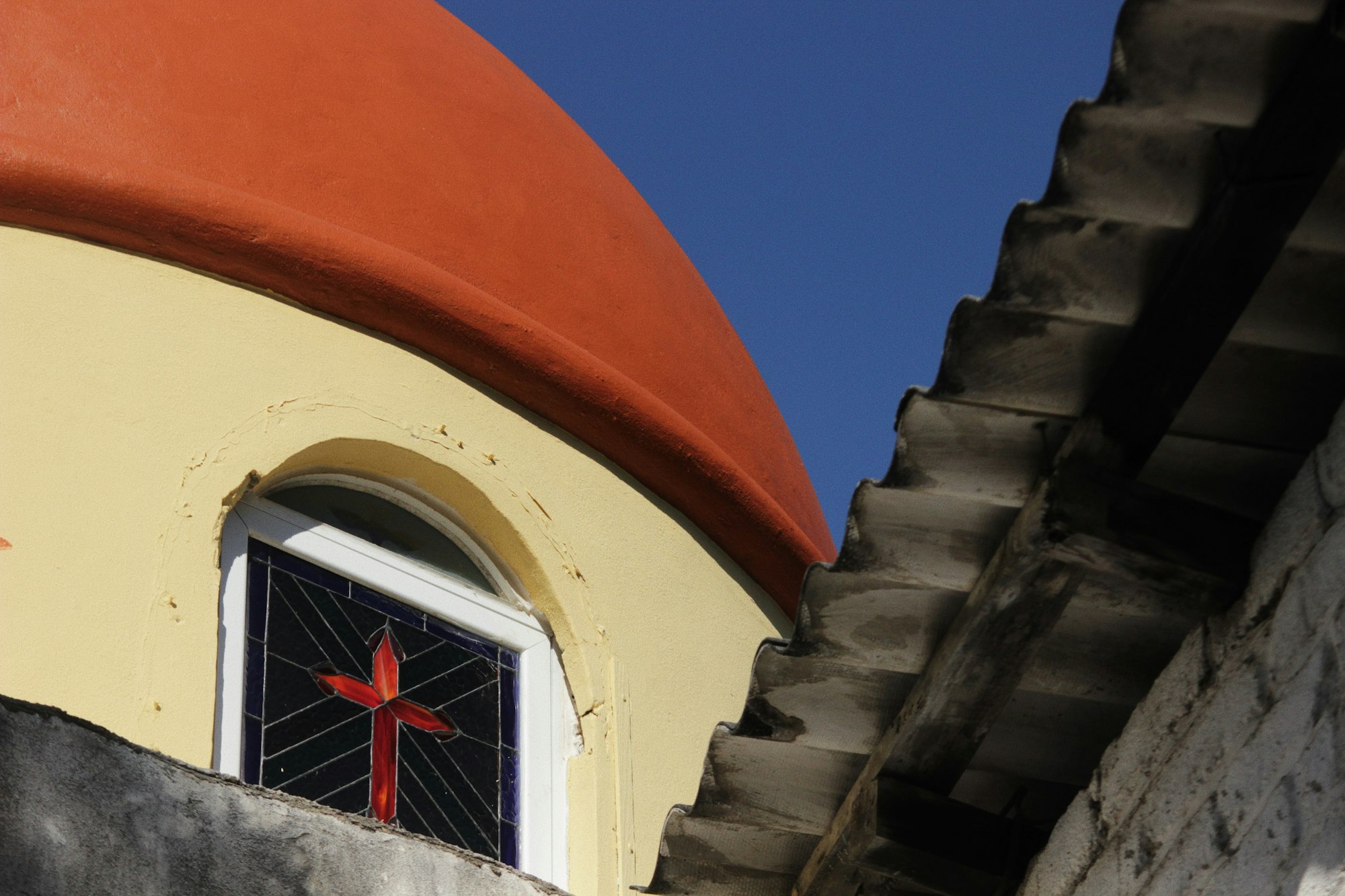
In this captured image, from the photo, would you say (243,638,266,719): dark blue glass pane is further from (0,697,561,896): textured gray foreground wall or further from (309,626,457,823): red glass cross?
(0,697,561,896): textured gray foreground wall

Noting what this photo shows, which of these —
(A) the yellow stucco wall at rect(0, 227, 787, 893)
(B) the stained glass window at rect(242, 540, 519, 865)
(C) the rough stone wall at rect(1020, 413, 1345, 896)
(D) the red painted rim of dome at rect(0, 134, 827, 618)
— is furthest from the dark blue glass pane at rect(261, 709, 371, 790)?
(C) the rough stone wall at rect(1020, 413, 1345, 896)

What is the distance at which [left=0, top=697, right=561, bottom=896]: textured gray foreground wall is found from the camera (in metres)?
2.29

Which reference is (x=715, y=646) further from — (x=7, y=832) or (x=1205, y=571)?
(x=7, y=832)

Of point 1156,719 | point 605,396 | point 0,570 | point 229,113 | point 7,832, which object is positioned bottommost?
point 7,832

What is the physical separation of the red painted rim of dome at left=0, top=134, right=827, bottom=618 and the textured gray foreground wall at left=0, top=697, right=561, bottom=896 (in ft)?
8.54

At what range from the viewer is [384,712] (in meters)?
4.58

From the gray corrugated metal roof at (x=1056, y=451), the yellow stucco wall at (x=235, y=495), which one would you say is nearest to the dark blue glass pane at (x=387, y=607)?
the yellow stucco wall at (x=235, y=495)

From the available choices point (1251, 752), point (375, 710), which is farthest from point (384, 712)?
point (1251, 752)

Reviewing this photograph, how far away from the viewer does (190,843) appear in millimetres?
2438

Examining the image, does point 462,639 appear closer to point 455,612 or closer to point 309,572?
point 455,612

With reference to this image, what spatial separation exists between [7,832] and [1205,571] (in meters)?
1.58

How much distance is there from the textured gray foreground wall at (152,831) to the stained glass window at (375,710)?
66.5 inches

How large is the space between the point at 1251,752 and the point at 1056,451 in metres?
0.47

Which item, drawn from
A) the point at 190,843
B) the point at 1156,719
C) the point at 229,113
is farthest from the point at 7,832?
the point at 229,113
